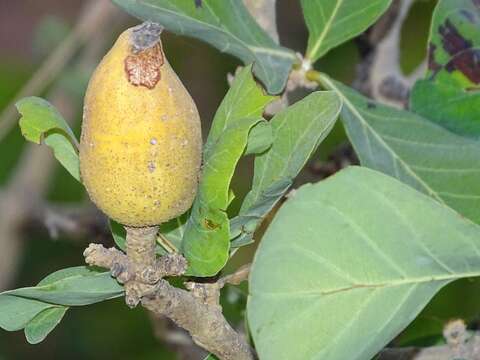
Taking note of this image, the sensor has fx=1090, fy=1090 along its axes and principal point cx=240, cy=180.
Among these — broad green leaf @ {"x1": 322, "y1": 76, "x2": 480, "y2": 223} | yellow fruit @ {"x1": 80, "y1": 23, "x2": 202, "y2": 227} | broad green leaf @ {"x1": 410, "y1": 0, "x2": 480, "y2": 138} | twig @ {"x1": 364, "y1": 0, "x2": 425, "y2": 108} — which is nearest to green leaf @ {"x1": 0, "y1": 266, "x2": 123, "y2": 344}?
yellow fruit @ {"x1": 80, "y1": 23, "x2": 202, "y2": 227}

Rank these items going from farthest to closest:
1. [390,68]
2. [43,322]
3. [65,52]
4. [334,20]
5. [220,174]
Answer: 1. [65,52]
2. [390,68]
3. [334,20]
4. [43,322]
5. [220,174]

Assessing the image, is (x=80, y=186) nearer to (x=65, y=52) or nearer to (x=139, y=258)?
(x=65, y=52)

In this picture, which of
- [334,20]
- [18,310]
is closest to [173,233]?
[18,310]

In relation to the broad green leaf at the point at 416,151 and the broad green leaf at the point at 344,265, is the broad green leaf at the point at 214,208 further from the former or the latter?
the broad green leaf at the point at 416,151

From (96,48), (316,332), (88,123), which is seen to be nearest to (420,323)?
(316,332)

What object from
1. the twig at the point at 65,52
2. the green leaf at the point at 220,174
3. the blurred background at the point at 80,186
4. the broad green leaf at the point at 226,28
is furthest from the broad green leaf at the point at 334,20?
the twig at the point at 65,52

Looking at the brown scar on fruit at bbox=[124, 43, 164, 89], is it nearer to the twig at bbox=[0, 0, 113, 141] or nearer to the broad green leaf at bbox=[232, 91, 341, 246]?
the broad green leaf at bbox=[232, 91, 341, 246]
